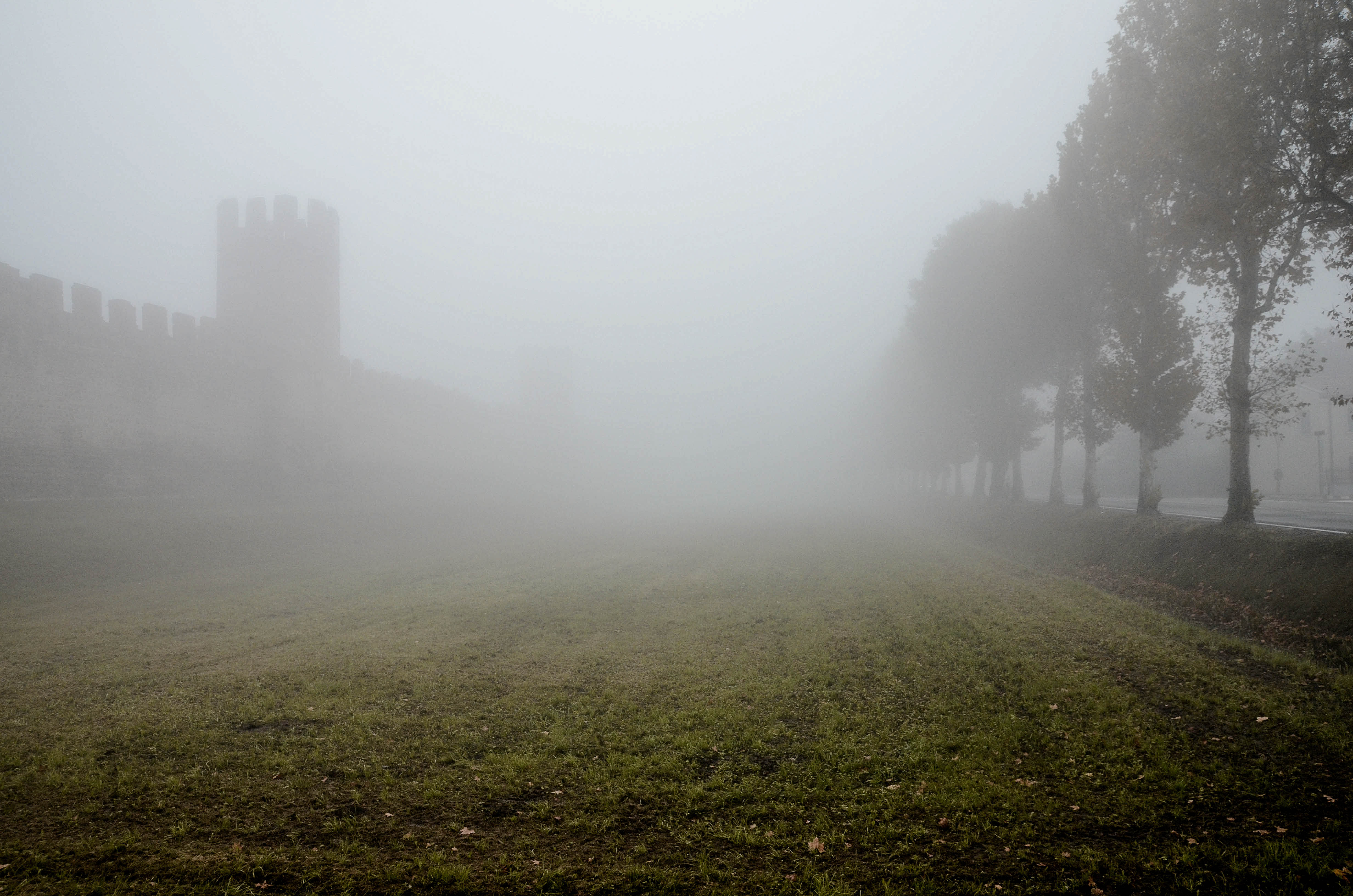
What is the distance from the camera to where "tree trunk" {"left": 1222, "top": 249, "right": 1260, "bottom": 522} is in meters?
16.5

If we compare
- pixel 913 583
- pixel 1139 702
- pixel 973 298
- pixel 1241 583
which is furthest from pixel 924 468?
pixel 1139 702

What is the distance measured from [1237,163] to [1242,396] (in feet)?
18.6

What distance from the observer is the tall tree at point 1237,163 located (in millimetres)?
14547

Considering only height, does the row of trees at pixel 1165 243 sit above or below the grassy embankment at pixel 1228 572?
above

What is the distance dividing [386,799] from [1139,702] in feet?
34.5

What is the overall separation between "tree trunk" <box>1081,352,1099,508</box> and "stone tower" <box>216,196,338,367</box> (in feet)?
146

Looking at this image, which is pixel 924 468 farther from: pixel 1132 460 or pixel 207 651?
pixel 207 651

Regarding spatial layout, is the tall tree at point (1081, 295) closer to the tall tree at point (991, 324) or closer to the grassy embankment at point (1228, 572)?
the tall tree at point (991, 324)

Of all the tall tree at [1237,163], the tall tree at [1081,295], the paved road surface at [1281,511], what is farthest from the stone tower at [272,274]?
the paved road surface at [1281,511]

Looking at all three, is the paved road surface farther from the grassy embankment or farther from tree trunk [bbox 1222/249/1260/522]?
the grassy embankment

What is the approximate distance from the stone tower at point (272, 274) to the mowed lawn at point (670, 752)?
28082 millimetres

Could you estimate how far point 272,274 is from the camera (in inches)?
1656

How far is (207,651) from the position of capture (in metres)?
13.9

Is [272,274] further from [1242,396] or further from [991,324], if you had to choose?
[1242,396]
